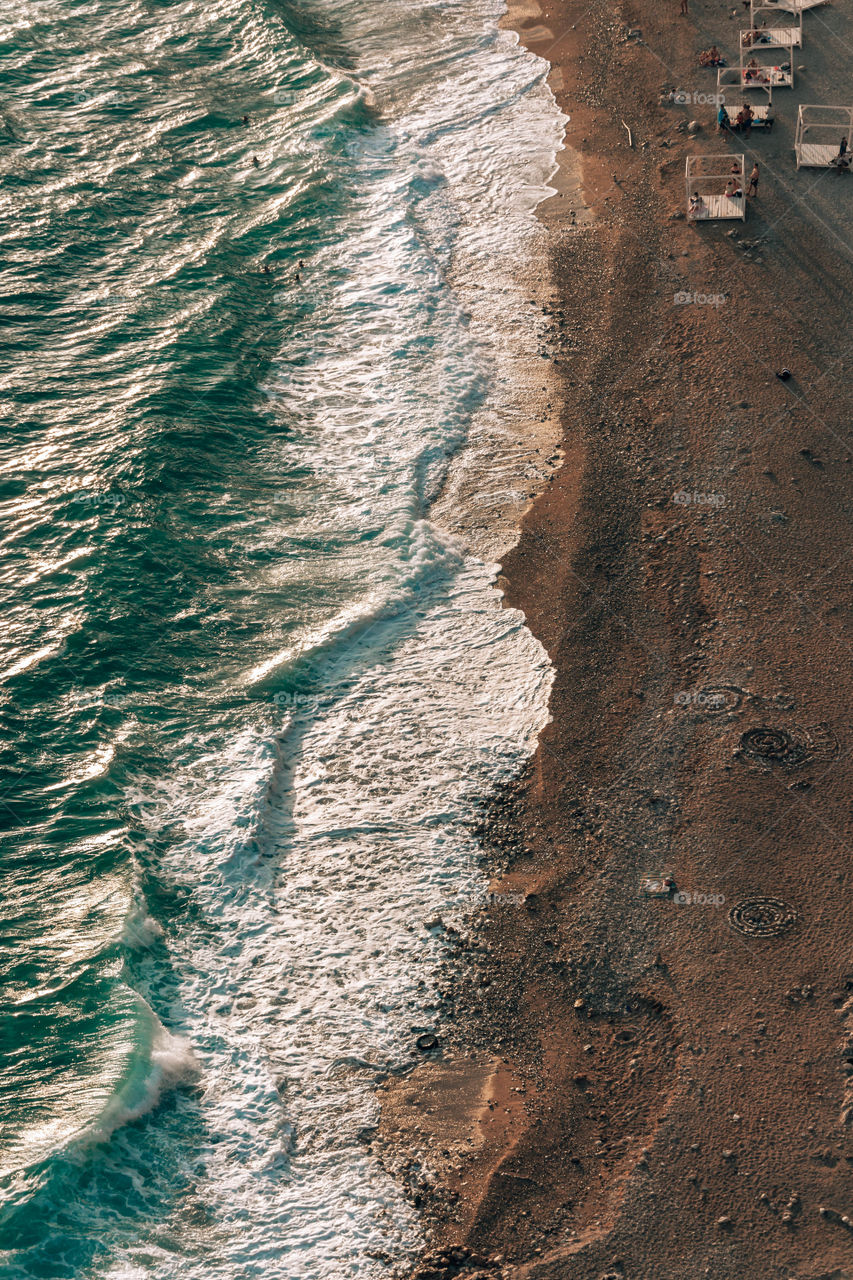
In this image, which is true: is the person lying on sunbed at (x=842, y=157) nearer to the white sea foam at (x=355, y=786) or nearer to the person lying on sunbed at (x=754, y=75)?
the person lying on sunbed at (x=754, y=75)

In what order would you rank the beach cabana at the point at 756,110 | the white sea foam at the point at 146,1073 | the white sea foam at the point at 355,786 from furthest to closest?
the beach cabana at the point at 756,110
the white sea foam at the point at 355,786
the white sea foam at the point at 146,1073

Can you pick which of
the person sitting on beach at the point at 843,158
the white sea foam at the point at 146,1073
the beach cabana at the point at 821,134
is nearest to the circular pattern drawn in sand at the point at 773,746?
the white sea foam at the point at 146,1073

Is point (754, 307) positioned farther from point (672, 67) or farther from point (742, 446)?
point (672, 67)

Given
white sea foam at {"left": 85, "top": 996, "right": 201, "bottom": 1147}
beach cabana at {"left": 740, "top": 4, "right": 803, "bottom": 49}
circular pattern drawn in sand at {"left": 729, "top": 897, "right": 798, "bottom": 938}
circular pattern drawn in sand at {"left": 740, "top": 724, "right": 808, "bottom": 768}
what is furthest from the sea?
beach cabana at {"left": 740, "top": 4, "right": 803, "bottom": 49}

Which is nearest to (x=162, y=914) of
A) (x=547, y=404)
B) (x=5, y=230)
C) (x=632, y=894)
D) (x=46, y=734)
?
(x=46, y=734)

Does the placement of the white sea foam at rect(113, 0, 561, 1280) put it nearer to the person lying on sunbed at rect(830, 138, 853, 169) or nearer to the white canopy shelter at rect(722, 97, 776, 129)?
the white canopy shelter at rect(722, 97, 776, 129)
